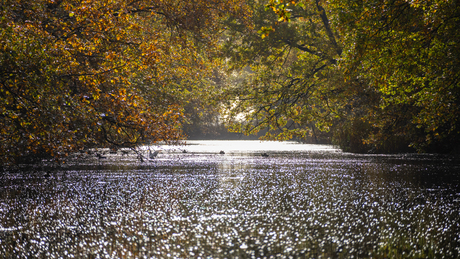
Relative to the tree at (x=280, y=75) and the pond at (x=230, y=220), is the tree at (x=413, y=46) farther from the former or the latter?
the tree at (x=280, y=75)

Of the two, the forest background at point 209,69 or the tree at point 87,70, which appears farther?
the forest background at point 209,69

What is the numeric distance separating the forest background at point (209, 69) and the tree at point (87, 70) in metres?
0.04

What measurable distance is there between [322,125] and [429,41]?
34.2 feet

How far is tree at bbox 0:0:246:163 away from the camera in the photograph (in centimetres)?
829

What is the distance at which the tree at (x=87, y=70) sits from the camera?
829 centimetres

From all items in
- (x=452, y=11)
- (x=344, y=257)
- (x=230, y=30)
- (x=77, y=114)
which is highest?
(x=230, y=30)

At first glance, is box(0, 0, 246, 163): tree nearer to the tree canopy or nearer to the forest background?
the forest background

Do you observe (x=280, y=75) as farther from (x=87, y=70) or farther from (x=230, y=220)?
(x=230, y=220)

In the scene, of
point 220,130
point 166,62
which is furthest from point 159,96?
point 220,130

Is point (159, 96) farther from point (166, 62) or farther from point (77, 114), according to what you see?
point (77, 114)

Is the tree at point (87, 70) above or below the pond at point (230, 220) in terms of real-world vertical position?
above

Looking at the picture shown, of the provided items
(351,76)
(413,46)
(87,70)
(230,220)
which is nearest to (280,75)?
(351,76)

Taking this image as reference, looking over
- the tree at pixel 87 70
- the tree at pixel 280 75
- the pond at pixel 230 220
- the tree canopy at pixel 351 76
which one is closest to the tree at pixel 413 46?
the tree canopy at pixel 351 76

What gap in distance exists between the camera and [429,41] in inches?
468
